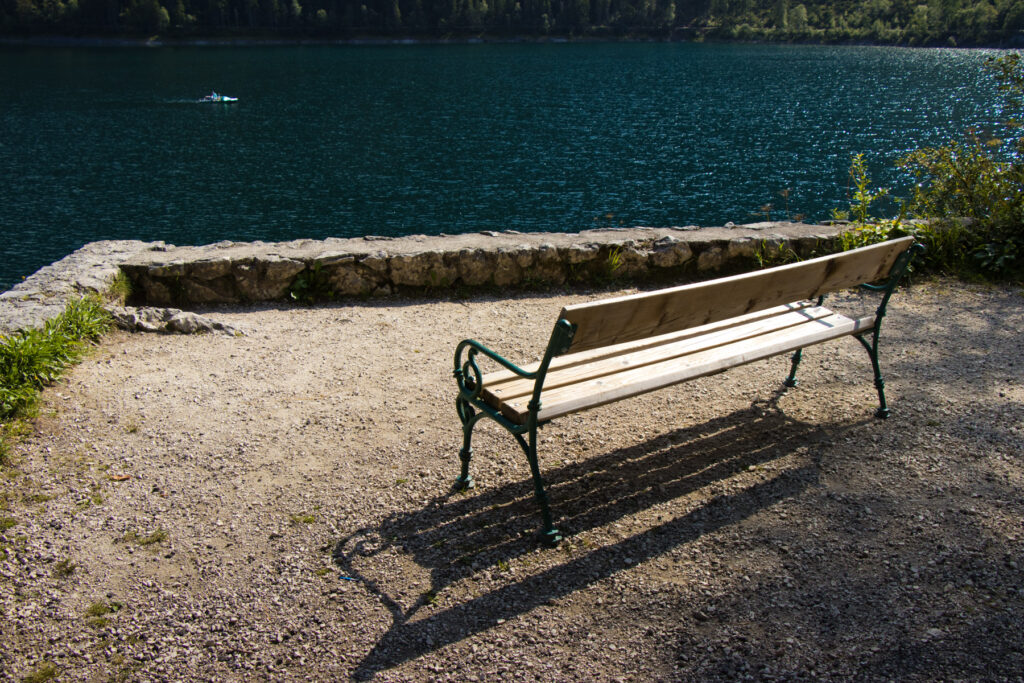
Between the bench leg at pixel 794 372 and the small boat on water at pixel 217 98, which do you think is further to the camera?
the small boat on water at pixel 217 98

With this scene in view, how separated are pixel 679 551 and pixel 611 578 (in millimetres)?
352

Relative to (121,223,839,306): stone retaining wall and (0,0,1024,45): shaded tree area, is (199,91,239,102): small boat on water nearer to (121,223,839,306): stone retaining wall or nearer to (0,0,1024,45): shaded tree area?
(121,223,839,306): stone retaining wall

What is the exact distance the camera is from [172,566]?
322 centimetres

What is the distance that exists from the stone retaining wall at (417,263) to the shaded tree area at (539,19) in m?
72.5

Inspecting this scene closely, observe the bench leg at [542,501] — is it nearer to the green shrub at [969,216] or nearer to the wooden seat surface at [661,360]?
the wooden seat surface at [661,360]

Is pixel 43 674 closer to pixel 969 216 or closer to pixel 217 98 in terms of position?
pixel 969 216

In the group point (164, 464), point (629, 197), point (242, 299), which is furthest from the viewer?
point (629, 197)

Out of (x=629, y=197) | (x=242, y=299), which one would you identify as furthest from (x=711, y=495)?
(x=629, y=197)

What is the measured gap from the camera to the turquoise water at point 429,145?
55.6 feet

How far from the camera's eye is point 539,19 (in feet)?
263

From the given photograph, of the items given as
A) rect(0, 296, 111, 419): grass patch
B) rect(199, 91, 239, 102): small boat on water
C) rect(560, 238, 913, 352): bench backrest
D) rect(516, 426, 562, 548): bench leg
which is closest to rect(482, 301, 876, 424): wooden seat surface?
rect(516, 426, 562, 548): bench leg

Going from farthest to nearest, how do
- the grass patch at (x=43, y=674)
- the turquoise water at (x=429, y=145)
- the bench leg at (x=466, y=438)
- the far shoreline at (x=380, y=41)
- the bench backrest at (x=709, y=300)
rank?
the far shoreline at (x=380, y=41)
the turquoise water at (x=429, y=145)
the bench leg at (x=466, y=438)
the bench backrest at (x=709, y=300)
the grass patch at (x=43, y=674)

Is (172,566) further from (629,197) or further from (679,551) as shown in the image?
(629,197)

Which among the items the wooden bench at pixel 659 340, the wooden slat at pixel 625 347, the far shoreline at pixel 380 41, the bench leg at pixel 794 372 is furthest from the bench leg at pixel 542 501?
the far shoreline at pixel 380 41
